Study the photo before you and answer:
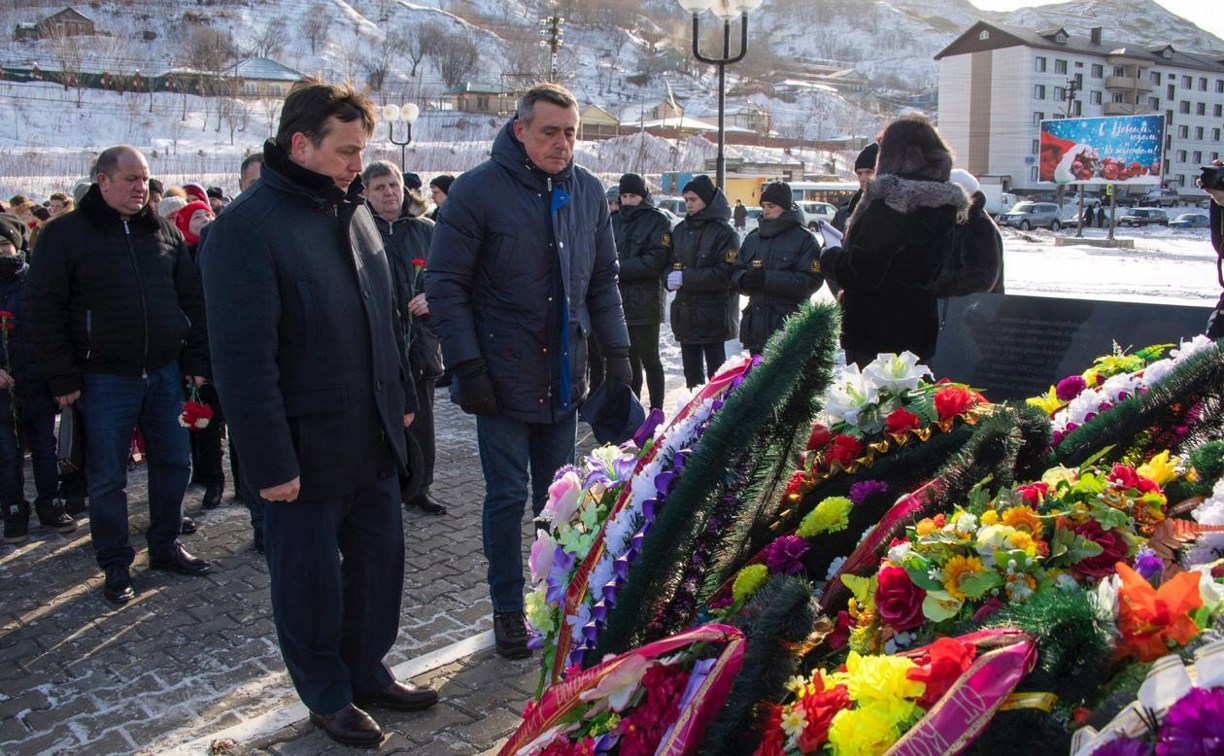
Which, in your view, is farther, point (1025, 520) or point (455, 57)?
point (455, 57)

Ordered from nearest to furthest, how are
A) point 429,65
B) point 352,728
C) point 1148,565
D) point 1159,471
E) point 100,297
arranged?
1. point 1148,565
2. point 1159,471
3. point 352,728
4. point 100,297
5. point 429,65

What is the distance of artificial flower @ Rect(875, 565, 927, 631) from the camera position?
1640 mm

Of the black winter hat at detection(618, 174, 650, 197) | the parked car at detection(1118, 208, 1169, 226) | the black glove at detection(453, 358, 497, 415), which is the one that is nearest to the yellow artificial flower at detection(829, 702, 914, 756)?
the black glove at detection(453, 358, 497, 415)

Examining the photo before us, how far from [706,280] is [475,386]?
3.87 m

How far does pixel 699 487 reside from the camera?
1.96 meters

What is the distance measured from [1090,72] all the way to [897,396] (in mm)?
95106

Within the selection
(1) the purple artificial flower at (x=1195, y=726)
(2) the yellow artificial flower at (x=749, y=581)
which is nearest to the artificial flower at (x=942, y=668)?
(1) the purple artificial flower at (x=1195, y=726)

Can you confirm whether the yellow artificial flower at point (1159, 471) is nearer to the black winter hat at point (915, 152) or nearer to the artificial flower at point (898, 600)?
the artificial flower at point (898, 600)

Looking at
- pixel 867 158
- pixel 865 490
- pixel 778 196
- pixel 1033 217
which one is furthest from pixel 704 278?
pixel 1033 217

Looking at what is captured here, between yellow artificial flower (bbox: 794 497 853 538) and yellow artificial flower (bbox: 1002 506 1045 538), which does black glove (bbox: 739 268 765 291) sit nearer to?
yellow artificial flower (bbox: 794 497 853 538)

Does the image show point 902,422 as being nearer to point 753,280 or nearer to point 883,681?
point 883,681

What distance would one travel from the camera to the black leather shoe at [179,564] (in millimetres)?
4652

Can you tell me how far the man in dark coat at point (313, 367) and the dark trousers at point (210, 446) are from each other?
115 inches

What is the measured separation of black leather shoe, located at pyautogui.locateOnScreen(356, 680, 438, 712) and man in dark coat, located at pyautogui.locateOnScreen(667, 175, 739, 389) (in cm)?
413
